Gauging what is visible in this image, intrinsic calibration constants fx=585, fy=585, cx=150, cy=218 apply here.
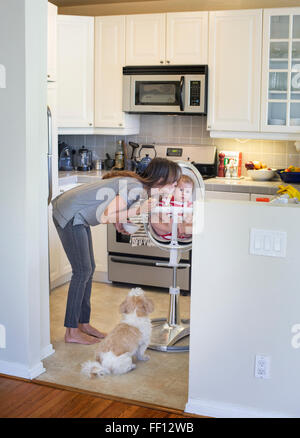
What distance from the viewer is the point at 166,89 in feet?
16.6

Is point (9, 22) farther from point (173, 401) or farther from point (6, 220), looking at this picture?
point (173, 401)

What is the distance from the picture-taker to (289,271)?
8.38 ft

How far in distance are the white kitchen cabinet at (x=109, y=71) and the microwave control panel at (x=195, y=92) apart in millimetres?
656

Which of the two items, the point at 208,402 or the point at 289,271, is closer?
the point at 289,271

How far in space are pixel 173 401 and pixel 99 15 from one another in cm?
394

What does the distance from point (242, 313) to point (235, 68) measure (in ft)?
9.12

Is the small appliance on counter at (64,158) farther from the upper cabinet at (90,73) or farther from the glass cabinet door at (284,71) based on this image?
the glass cabinet door at (284,71)

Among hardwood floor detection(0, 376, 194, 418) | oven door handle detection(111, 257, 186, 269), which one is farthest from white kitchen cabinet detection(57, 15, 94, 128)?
hardwood floor detection(0, 376, 194, 418)

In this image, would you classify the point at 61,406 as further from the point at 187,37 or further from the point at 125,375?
the point at 187,37

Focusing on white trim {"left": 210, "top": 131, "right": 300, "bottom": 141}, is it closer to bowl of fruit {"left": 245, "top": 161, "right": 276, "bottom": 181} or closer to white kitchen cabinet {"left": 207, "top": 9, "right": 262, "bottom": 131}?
white kitchen cabinet {"left": 207, "top": 9, "right": 262, "bottom": 131}

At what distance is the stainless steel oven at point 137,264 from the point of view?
4.80 metres

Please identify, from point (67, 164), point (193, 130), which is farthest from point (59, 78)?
point (193, 130)

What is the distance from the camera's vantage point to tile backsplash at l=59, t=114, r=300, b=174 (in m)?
5.20

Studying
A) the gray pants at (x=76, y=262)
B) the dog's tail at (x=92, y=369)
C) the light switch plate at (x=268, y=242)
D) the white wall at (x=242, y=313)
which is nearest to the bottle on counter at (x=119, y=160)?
the gray pants at (x=76, y=262)
